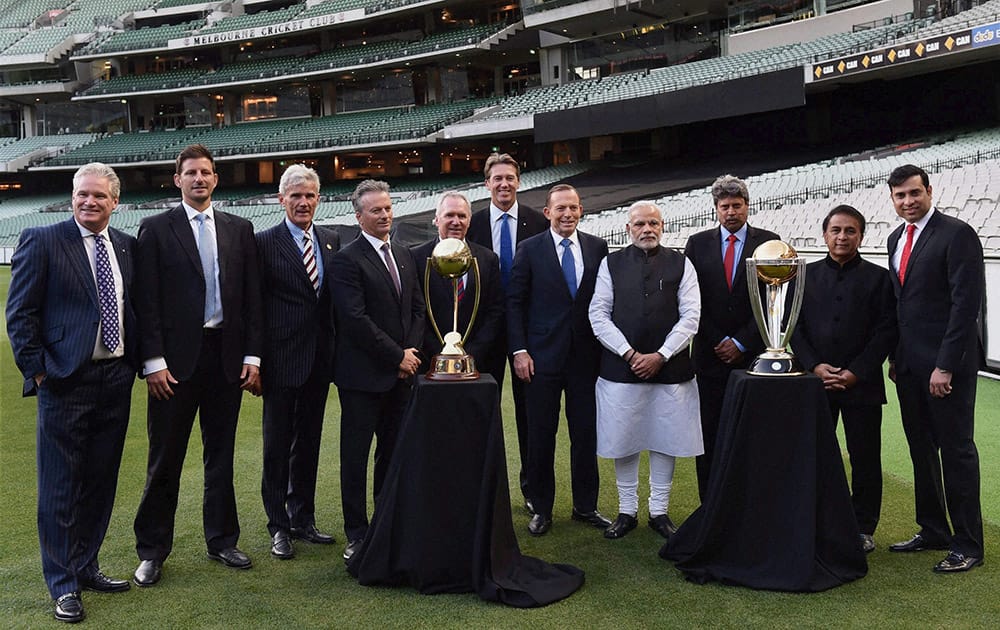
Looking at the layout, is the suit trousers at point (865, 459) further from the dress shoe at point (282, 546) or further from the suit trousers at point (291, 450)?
the dress shoe at point (282, 546)

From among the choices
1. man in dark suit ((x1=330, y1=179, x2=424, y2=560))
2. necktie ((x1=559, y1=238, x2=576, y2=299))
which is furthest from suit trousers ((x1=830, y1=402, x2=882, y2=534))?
man in dark suit ((x1=330, y1=179, x2=424, y2=560))

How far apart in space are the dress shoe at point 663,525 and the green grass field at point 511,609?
62mm

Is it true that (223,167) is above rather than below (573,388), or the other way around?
above

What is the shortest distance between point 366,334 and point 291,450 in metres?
1.14

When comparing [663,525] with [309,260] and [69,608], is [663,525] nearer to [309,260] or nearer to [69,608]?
[309,260]

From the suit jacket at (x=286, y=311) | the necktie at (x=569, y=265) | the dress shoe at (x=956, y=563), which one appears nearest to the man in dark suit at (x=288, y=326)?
the suit jacket at (x=286, y=311)

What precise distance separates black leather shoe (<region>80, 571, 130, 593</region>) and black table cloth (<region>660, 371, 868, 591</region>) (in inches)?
117

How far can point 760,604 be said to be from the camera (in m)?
4.06

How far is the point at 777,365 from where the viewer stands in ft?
14.4

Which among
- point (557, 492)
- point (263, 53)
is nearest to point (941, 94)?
point (557, 492)

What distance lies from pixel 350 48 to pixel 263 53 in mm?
6951

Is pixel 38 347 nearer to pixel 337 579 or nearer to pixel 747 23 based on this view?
pixel 337 579

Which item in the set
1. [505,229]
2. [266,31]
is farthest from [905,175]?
[266,31]

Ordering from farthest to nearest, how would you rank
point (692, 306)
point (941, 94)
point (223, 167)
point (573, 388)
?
point (223, 167), point (941, 94), point (573, 388), point (692, 306)
